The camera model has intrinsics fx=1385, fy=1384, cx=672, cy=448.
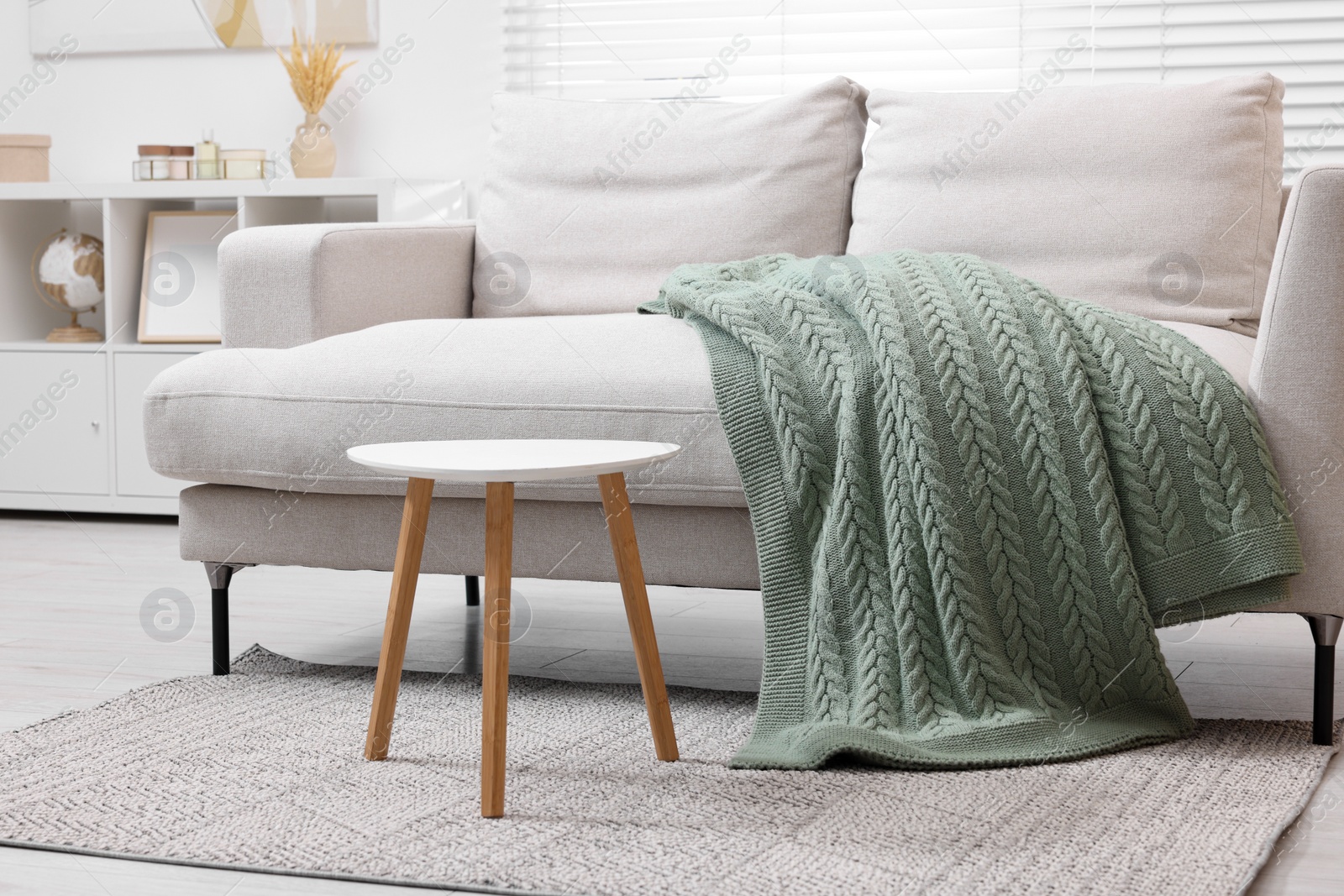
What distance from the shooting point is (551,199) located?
231cm

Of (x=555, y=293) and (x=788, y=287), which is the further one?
(x=555, y=293)

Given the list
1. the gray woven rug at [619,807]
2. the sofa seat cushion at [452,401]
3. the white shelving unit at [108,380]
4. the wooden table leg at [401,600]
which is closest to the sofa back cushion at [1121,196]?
the sofa seat cushion at [452,401]

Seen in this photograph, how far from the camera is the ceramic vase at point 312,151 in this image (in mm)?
3127

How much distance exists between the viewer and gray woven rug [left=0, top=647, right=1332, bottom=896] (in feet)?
3.65

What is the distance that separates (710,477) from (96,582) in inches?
54.7

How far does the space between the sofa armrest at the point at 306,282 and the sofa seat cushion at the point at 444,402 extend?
0.23m

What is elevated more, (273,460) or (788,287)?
(788,287)

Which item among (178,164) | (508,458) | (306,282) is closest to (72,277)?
(178,164)

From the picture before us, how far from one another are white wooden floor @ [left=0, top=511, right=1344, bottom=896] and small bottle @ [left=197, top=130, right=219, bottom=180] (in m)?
0.90

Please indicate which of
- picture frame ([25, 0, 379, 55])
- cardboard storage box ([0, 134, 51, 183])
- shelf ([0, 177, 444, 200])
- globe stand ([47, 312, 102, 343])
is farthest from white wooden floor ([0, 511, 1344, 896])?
picture frame ([25, 0, 379, 55])

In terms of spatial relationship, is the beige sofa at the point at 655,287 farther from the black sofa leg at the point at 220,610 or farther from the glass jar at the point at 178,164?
the glass jar at the point at 178,164

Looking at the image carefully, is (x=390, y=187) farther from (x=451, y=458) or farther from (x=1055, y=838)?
(x=1055, y=838)

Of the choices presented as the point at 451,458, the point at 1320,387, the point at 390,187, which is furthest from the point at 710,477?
the point at 390,187

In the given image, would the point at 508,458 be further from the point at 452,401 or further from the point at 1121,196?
the point at 1121,196
